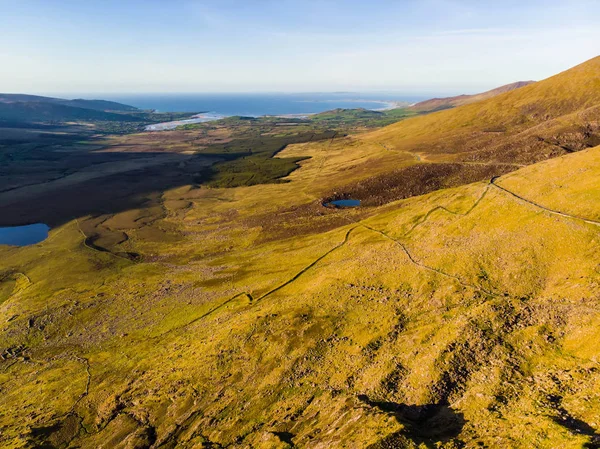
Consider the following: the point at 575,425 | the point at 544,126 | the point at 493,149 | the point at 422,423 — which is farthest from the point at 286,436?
the point at 544,126

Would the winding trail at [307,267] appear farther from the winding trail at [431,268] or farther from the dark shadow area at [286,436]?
the dark shadow area at [286,436]

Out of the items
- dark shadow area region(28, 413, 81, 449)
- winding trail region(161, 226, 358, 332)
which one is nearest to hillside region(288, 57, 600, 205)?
winding trail region(161, 226, 358, 332)

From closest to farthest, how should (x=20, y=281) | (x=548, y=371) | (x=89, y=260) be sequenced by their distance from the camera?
(x=548, y=371) → (x=20, y=281) → (x=89, y=260)

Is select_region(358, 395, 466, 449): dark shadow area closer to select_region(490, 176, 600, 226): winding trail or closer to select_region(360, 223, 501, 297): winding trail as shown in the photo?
select_region(360, 223, 501, 297): winding trail

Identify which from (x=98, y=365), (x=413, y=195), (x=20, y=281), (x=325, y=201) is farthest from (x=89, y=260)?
(x=413, y=195)

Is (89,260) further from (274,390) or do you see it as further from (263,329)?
(274,390)

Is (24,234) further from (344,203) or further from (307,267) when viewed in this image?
(344,203)
